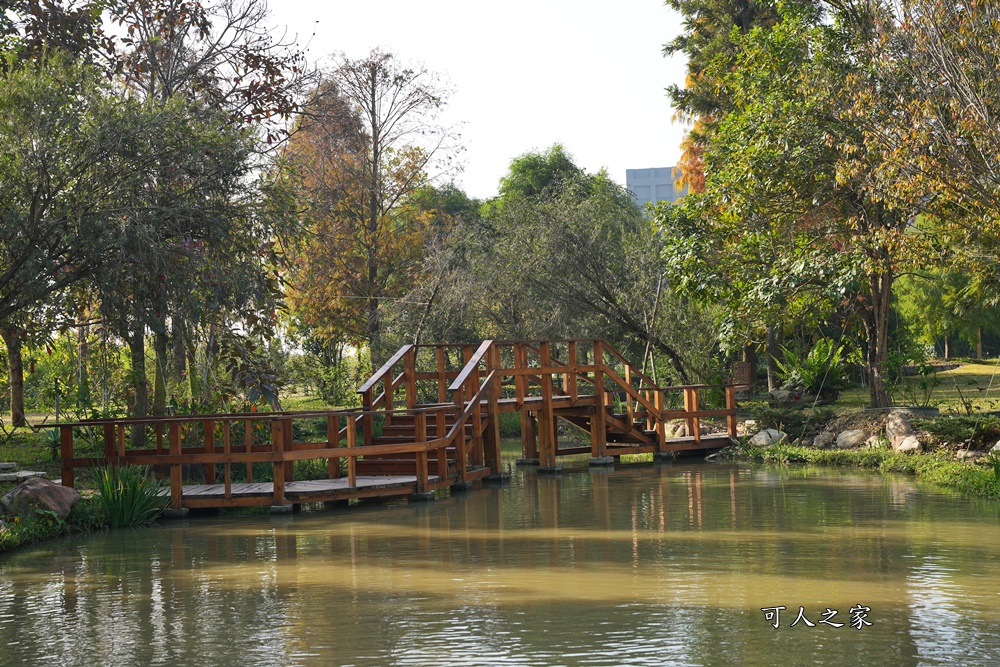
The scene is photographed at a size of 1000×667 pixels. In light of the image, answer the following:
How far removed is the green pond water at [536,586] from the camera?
23.0ft

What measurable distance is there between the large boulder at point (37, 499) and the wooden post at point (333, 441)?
3744 mm

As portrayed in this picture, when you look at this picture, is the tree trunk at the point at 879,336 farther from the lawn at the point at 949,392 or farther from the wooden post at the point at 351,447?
the wooden post at the point at 351,447

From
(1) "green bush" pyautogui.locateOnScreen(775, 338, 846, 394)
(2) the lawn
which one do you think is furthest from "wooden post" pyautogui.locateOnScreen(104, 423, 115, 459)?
(1) "green bush" pyautogui.locateOnScreen(775, 338, 846, 394)

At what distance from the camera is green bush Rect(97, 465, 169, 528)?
44.9 feet

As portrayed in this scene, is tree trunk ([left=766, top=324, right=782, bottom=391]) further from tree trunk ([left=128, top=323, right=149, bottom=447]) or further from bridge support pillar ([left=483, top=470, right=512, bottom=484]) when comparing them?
tree trunk ([left=128, top=323, right=149, bottom=447])

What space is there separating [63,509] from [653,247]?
17513mm

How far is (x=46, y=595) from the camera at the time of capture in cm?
944

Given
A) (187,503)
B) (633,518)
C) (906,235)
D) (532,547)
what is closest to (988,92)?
(906,235)

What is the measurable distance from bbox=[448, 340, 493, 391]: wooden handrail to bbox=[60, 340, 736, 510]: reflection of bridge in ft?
0.07

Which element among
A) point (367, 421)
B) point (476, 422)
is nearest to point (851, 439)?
point (476, 422)

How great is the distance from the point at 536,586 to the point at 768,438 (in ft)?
42.2

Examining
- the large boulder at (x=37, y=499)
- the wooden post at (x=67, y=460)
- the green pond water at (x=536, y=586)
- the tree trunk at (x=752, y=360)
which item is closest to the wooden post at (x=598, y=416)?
the green pond water at (x=536, y=586)

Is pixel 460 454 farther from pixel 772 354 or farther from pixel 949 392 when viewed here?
pixel 949 392

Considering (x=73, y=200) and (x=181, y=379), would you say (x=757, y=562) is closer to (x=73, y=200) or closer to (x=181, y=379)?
(x=73, y=200)
